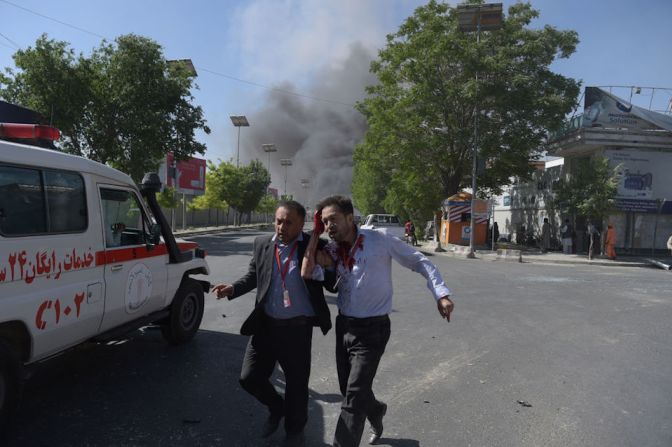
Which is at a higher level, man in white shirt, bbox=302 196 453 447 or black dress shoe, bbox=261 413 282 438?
man in white shirt, bbox=302 196 453 447

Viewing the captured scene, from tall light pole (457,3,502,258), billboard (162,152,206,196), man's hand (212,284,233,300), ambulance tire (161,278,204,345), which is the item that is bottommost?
ambulance tire (161,278,204,345)

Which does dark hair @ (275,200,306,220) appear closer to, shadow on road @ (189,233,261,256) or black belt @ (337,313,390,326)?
black belt @ (337,313,390,326)

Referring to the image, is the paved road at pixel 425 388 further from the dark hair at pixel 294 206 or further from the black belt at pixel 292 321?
the dark hair at pixel 294 206

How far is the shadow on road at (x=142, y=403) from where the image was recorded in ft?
10.1

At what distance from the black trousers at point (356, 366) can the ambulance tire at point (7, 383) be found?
6.37 feet

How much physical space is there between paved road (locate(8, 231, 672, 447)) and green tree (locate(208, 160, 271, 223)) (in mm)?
39571

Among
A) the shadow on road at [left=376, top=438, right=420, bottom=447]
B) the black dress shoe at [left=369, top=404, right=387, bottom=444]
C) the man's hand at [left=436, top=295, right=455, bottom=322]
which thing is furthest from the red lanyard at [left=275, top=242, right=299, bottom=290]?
the shadow on road at [left=376, top=438, right=420, bottom=447]

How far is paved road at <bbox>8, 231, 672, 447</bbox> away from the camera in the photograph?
10.6 feet

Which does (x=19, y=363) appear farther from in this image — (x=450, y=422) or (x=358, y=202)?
(x=358, y=202)

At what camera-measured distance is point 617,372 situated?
15.4 ft

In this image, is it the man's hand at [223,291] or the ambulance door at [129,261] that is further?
the ambulance door at [129,261]

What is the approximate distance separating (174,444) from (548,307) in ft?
22.2

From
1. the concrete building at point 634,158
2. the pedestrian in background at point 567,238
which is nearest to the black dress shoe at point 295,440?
the pedestrian in background at point 567,238

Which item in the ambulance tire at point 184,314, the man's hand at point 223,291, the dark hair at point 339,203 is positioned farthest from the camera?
the ambulance tire at point 184,314
